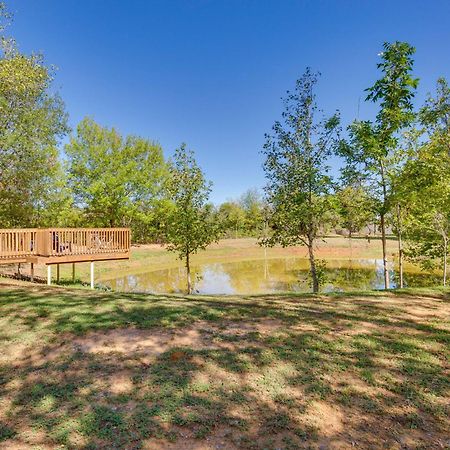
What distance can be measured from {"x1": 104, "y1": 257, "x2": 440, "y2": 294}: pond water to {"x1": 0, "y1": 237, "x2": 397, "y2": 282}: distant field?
2257mm

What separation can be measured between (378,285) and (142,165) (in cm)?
2648

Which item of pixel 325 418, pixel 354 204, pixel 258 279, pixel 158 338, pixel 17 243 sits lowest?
pixel 258 279

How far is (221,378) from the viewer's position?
14.1ft

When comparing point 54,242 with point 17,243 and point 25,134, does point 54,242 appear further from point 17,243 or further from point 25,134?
point 25,134

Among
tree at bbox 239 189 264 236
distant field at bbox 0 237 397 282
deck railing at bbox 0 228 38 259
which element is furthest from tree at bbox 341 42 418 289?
tree at bbox 239 189 264 236

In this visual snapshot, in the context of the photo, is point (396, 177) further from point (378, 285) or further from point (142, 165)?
point (142, 165)

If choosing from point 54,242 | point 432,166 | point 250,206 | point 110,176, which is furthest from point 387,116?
point 250,206

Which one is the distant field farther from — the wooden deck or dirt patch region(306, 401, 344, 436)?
dirt patch region(306, 401, 344, 436)

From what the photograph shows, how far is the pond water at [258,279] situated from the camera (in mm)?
20766

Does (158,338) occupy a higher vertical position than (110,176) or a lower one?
lower

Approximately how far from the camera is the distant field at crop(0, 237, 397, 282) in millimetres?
26750

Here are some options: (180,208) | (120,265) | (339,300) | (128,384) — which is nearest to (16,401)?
(128,384)

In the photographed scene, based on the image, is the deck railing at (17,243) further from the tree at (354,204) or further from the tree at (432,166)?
the tree at (432,166)

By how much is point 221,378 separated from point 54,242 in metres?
13.5
